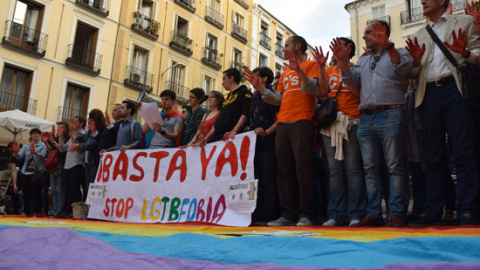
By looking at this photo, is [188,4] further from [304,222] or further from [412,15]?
[304,222]

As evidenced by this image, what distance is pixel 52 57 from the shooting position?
16594 millimetres

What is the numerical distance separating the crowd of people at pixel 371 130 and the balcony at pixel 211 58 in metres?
19.5

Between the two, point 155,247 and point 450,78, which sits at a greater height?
point 450,78

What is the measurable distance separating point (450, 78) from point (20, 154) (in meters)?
7.97

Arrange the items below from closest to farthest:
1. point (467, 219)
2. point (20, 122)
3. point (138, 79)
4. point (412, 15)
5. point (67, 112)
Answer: point (467, 219), point (20, 122), point (67, 112), point (138, 79), point (412, 15)

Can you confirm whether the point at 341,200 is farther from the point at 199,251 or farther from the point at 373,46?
the point at 199,251

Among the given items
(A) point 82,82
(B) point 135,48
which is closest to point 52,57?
(A) point 82,82

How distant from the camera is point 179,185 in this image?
4629mm

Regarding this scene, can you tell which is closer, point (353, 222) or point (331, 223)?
point (353, 222)

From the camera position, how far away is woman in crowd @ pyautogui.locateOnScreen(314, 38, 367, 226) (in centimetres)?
345

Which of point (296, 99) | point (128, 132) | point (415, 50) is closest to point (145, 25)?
point (128, 132)

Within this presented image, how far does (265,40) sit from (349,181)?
88.1 feet

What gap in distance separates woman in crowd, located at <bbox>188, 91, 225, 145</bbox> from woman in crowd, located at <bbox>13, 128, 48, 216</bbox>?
13.1 feet

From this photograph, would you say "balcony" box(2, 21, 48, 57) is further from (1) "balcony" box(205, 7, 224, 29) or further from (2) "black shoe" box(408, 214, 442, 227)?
(2) "black shoe" box(408, 214, 442, 227)
